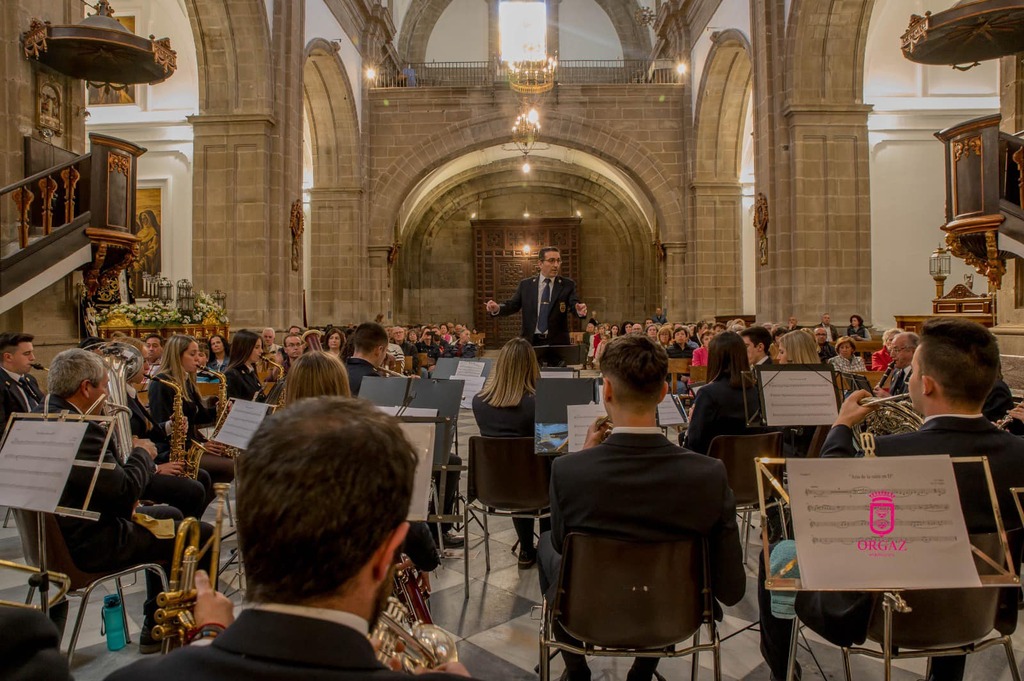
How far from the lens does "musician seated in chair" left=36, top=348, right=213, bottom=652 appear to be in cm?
257

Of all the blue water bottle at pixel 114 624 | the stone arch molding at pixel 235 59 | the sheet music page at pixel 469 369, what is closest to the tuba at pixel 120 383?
the blue water bottle at pixel 114 624

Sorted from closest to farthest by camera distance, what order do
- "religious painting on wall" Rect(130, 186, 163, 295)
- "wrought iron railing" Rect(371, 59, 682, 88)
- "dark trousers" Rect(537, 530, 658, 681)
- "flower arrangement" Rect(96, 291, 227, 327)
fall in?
1. "dark trousers" Rect(537, 530, 658, 681)
2. "flower arrangement" Rect(96, 291, 227, 327)
3. "religious painting on wall" Rect(130, 186, 163, 295)
4. "wrought iron railing" Rect(371, 59, 682, 88)

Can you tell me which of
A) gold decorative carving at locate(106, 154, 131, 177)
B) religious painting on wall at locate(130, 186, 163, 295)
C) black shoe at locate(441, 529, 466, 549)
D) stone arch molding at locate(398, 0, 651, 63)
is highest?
stone arch molding at locate(398, 0, 651, 63)

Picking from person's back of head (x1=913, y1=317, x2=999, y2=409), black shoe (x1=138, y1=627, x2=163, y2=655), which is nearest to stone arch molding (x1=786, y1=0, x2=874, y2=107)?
person's back of head (x1=913, y1=317, x2=999, y2=409)

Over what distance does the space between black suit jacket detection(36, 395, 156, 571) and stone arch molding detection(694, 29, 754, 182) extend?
48.6 feet

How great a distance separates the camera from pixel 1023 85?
20.9 feet

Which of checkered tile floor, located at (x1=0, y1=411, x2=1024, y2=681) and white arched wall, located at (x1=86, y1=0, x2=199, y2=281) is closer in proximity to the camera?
checkered tile floor, located at (x1=0, y1=411, x2=1024, y2=681)

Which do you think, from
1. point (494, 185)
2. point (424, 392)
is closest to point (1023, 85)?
point (424, 392)

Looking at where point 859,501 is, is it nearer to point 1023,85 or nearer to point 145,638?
point 145,638

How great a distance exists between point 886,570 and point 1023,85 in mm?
6453

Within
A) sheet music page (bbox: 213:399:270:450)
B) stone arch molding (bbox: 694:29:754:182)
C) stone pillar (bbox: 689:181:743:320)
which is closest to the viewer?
sheet music page (bbox: 213:399:270:450)

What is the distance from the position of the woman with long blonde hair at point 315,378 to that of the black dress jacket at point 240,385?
2.13 meters

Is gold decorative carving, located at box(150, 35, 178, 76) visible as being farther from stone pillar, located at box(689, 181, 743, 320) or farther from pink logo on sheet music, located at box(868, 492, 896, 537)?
stone pillar, located at box(689, 181, 743, 320)

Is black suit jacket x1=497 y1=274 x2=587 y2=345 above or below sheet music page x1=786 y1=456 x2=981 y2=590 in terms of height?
above
